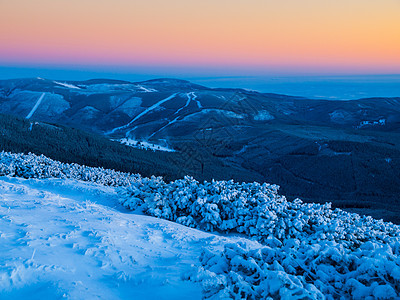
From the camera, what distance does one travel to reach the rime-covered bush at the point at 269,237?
443 cm

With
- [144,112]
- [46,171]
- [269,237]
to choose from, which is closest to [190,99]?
[144,112]

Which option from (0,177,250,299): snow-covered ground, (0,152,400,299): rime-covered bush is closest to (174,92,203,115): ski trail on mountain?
(0,152,400,299): rime-covered bush

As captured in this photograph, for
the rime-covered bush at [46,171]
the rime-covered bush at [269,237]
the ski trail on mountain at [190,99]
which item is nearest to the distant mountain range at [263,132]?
the ski trail on mountain at [190,99]

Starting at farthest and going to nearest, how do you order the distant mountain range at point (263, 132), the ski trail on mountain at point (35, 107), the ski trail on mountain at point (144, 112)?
1. the ski trail on mountain at point (35, 107)
2. the ski trail on mountain at point (144, 112)
3. the distant mountain range at point (263, 132)

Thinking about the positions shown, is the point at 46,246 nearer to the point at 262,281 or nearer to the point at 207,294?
the point at 207,294

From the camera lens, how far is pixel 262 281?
4.52 metres

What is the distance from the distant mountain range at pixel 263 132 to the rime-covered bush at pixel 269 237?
6438 mm

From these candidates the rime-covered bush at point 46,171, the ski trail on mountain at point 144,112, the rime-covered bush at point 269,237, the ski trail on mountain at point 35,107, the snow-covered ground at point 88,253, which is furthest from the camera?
the ski trail on mountain at point 35,107

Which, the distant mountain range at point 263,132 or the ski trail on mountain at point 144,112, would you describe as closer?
the distant mountain range at point 263,132

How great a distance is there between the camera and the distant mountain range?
3900cm

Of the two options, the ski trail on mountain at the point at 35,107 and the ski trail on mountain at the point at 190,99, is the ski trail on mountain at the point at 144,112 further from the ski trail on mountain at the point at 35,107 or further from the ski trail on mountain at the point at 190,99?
the ski trail on mountain at the point at 35,107

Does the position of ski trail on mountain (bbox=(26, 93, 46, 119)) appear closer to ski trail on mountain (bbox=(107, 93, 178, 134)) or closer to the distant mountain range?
the distant mountain range

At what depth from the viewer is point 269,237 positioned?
818cm

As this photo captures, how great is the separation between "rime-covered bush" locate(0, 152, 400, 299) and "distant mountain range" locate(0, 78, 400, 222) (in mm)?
6438
